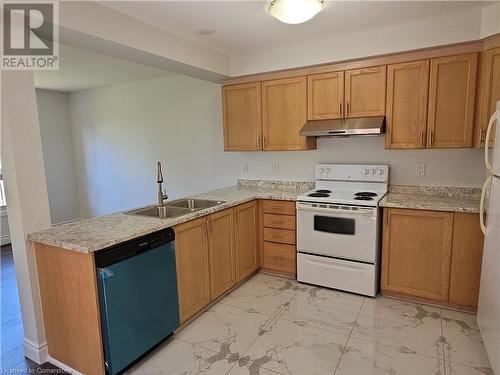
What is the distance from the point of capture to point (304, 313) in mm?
2631

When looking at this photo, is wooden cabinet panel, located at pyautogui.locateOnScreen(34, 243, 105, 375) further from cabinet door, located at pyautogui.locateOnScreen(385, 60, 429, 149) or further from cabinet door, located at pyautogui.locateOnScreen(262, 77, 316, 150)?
cabinet door, located at pyautogui.locateOnScreen(385, 60, 429, 149)

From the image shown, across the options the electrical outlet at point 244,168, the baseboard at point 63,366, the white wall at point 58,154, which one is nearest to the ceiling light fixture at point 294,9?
the electrical outlet at point 244,168

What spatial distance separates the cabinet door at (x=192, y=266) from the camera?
7.70 feet

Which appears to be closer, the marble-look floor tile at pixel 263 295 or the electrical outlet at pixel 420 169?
the marble-look floor tile at pixel 263 295

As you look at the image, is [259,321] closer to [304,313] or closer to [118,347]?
[304,313]

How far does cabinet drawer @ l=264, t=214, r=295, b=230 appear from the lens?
3.23 meters

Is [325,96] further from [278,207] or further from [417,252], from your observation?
[417,252]

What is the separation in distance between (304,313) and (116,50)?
2.66 meters

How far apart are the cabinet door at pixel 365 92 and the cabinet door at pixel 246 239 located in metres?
1.41

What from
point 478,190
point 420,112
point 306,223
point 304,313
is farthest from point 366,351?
point 420,112

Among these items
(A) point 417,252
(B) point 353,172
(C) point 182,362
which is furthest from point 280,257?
(C) point 182,362

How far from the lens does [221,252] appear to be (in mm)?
2830

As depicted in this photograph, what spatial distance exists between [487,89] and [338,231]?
165cm

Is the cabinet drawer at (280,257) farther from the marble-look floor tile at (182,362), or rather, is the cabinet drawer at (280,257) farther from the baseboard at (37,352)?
the baseboard at (37,352)
